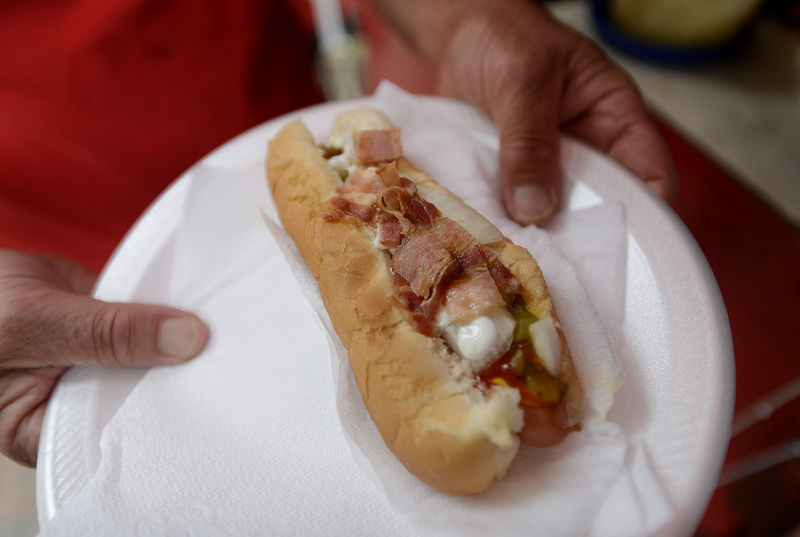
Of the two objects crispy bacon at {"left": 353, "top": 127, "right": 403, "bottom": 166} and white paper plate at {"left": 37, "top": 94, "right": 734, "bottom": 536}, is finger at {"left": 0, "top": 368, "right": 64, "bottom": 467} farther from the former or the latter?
crispy bacon at {"left": 353, "top": 127, "right": 403, "bottom": 166}

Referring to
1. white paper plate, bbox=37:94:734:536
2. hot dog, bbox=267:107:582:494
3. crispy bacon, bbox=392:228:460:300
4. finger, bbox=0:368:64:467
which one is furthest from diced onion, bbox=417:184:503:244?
finger, bbox=0:368:64:467

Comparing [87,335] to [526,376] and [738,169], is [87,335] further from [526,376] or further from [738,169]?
[738,169]

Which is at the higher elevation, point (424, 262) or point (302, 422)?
point (424, 262)

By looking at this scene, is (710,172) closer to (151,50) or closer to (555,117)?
(555,117)

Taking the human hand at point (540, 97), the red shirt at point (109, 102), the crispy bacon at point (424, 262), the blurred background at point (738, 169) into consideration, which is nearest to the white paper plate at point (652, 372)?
the human hand at point (540, 97)

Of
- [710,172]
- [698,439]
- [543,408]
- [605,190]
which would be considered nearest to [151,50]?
[605,190]

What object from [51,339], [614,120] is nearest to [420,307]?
[51,339]
